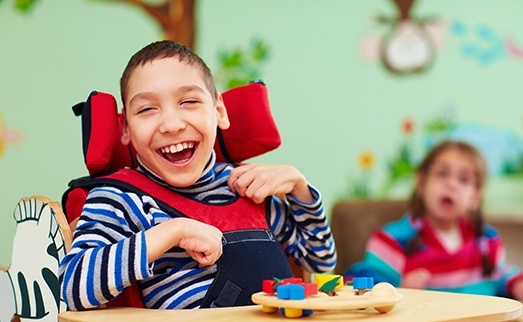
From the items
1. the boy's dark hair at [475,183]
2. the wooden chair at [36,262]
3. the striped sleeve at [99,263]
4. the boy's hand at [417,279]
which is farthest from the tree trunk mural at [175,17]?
the striped sleeve at [99,263]

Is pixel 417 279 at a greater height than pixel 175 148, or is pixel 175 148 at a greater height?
pixel 175 148

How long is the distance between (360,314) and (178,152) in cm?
39

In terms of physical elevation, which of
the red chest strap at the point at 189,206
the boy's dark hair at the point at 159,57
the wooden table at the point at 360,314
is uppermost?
the boy's dark hair at the point at 159,57

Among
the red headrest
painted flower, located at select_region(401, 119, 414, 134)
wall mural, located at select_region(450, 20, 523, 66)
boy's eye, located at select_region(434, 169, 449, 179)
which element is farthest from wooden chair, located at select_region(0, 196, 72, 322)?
wall mural, located at select_region(450, 20, 523, 66)

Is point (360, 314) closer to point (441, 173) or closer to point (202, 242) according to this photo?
point (202, 242)

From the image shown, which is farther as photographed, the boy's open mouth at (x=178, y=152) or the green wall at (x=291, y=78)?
the green wall at (x=291, y=78)

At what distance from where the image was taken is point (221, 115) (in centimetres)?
131

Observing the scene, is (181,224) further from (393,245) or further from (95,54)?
(393,245)

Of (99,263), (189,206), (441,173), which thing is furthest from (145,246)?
(441,173)

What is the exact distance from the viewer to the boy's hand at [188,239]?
3.41 ft

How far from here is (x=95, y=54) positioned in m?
2.35

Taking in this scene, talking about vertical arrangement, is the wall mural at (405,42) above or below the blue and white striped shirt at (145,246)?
above

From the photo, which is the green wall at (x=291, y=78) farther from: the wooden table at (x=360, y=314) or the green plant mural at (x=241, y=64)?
the wooden table at (x=360, y=314)

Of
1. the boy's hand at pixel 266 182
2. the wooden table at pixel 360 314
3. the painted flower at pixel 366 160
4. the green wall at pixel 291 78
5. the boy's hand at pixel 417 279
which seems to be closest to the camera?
the wooden table at pixel 360 314
